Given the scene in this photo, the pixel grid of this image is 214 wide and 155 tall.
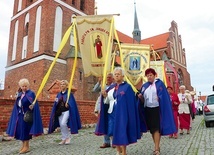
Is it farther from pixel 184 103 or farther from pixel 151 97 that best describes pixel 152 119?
pixel 184 103

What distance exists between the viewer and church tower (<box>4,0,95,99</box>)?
20.6m

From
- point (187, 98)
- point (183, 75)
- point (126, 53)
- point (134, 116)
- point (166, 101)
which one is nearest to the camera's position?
point (134, 116)

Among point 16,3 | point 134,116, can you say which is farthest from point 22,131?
point 16,3

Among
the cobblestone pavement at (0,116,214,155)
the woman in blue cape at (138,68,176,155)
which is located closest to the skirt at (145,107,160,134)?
the woman in blue cape at (138,68,176,155)

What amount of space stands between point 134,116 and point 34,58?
18.7 metres

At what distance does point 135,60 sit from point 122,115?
5.54 meters

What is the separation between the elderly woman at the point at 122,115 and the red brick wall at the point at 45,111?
4.43 meters

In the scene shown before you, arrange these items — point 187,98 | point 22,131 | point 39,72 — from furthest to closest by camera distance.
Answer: point 39,72 → point 187,98 → point 22,131

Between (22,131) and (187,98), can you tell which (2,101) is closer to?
(22,131)

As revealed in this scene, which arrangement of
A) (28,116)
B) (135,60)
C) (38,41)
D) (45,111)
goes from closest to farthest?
(28,116), (45,111), (135,60), (38,41)

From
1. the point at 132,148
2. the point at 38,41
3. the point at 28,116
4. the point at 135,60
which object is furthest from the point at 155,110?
the point at 38,41

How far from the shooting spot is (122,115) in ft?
12.4

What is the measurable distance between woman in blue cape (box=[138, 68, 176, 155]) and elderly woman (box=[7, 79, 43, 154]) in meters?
2.41

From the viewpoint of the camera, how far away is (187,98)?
26.5 feet
